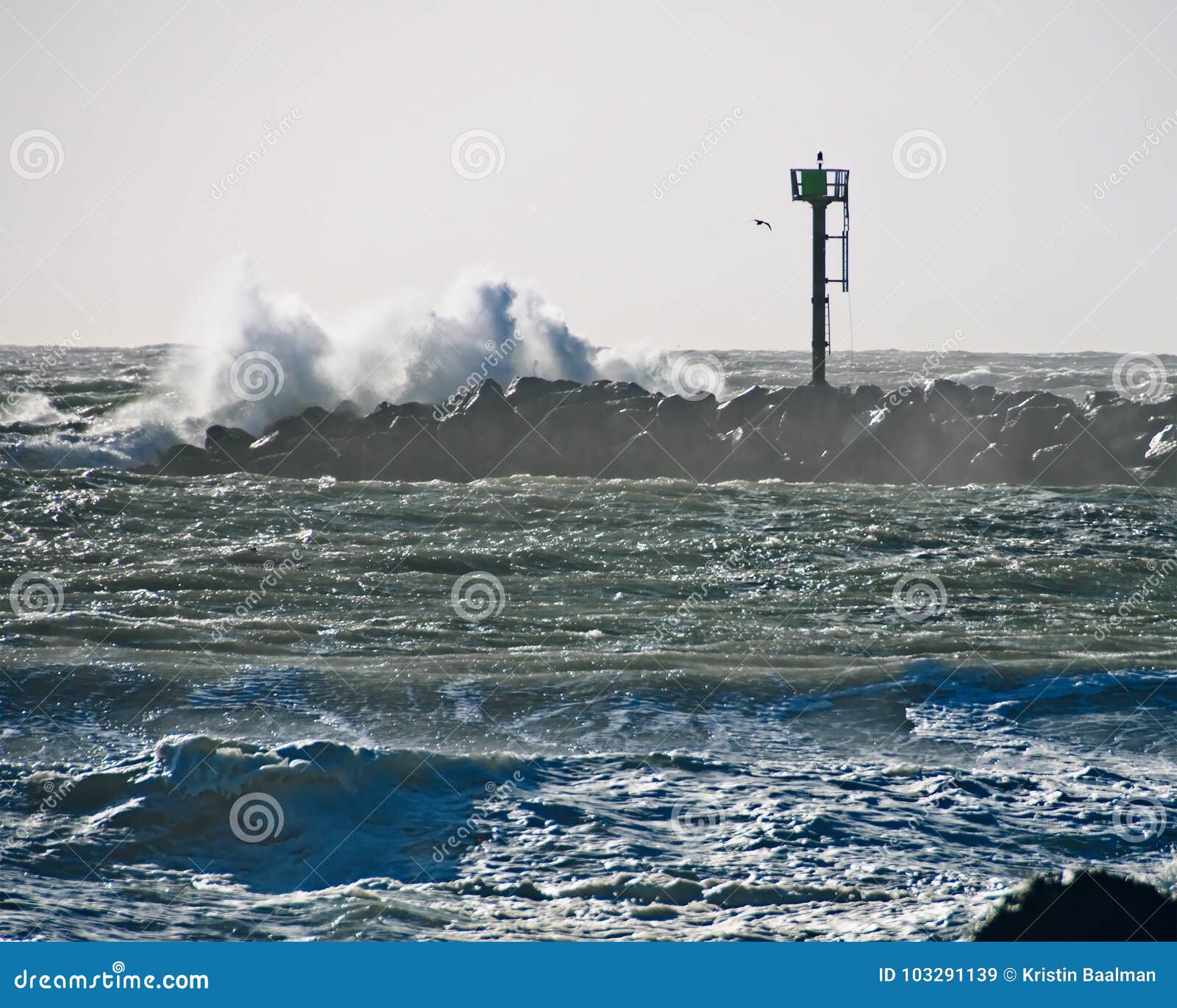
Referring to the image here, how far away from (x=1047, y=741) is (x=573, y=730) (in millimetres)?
3049

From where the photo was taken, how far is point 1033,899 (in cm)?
483

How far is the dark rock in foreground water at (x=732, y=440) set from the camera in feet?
64.3

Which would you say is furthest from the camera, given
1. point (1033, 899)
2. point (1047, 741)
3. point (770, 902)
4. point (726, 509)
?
point (726, 509)

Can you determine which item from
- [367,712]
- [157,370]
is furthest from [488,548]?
[157,370]

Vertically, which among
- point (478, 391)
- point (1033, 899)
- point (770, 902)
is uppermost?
point (478, 391)

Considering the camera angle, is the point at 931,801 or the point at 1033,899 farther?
the point at 931,801

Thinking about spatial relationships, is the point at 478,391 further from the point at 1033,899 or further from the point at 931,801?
the point at 1033,899
